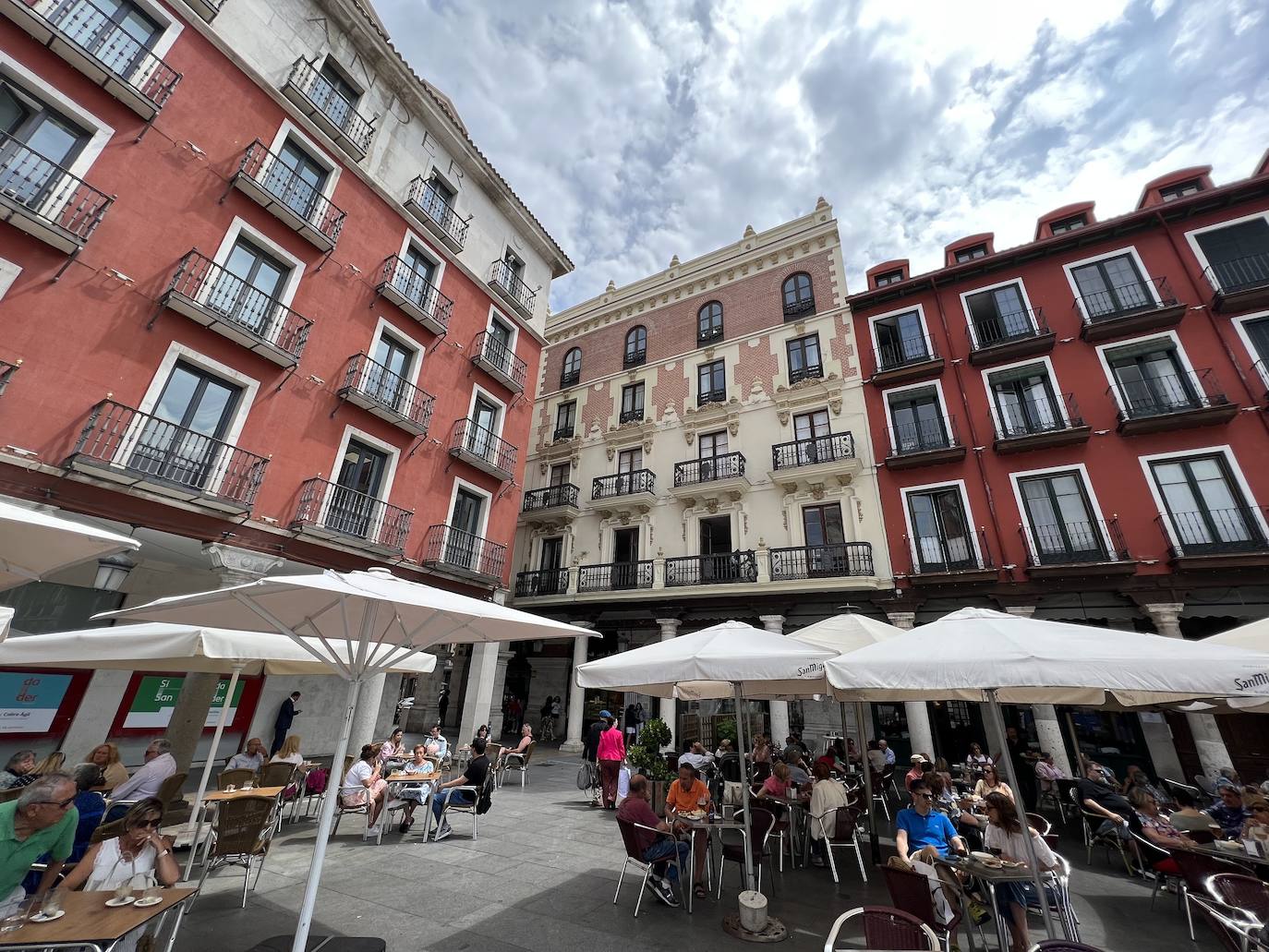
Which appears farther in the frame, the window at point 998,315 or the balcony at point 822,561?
the window at point 998,315

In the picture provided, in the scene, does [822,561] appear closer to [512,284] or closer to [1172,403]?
[1172,403]

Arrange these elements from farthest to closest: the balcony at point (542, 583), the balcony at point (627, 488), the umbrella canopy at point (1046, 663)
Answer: the balcony at point (542, 583)
the balcony at point (627, 488)
the umbrella canopy at point (1046, 663)

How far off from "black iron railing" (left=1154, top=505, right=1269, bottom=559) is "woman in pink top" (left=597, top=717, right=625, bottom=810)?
1340 centimetres

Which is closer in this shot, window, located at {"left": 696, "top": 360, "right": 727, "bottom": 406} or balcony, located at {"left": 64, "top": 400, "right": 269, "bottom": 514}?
balcony, located at {"left": 64, "top": 400, "right": 269, "bottom": 514}

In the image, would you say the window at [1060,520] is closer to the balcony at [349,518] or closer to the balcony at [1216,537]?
the balcony at [1216,537]

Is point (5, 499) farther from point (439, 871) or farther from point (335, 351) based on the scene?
point (439, 871)

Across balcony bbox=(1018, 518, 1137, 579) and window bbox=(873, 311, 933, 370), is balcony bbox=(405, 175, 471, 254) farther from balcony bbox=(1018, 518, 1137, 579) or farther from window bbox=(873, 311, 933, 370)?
balcony bbox=(1018, 518, 1137, 579)

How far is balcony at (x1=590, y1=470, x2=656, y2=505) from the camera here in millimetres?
18516

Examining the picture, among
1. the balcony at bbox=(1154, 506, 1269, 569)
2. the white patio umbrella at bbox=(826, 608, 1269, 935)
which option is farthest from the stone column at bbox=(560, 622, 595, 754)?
the balcony at bbox=(1154, 506, 1269, 569)

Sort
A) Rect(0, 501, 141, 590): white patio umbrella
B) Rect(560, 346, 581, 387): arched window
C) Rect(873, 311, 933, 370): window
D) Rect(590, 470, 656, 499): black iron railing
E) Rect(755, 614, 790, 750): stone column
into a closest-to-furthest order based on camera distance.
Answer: Rect(0, 501, 141, 590): white patio umbrella → Rect(755, 614, 790, 750): stone column → Rect(873, 311, 933, 370): window → Rect(590, 470, 656, 499): black iron railing → Rect(560, 346, 581, 387): arched window

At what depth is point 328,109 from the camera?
13.0 metres

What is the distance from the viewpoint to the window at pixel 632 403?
2080 cm

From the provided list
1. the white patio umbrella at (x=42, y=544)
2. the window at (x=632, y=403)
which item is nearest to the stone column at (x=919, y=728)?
the window at (x=632, y=403)

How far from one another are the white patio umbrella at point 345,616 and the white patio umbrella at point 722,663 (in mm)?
937
